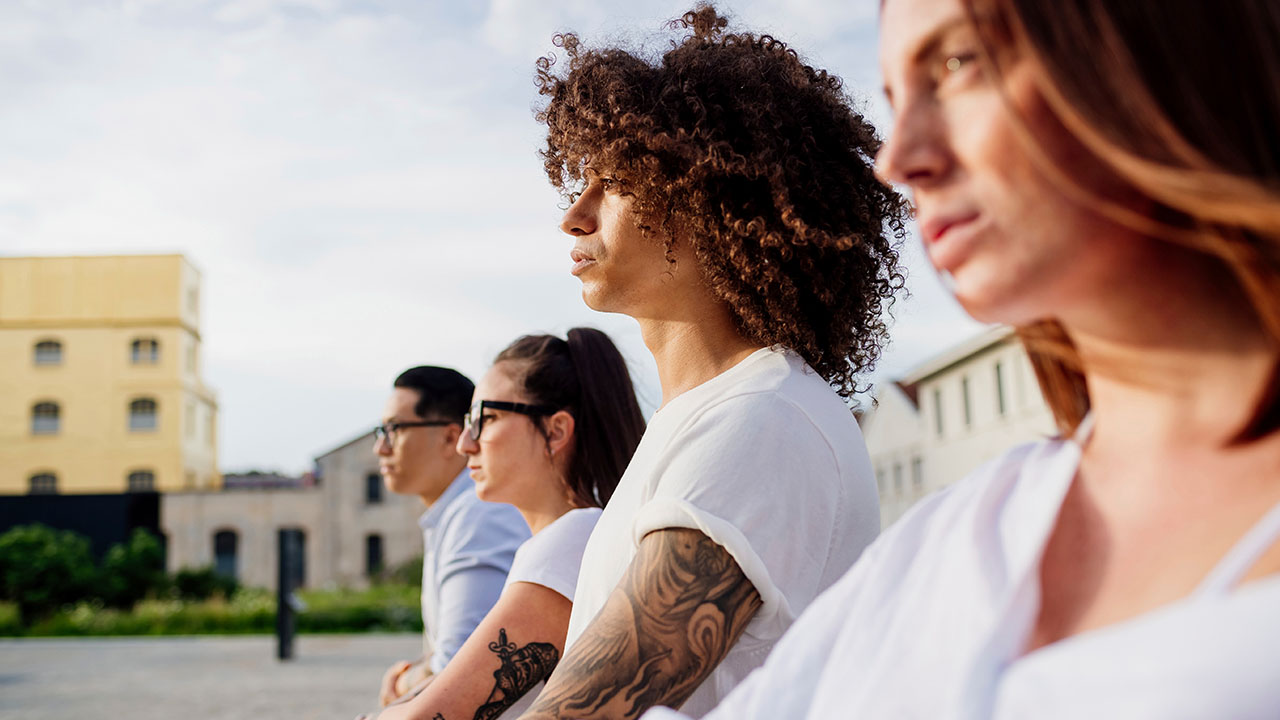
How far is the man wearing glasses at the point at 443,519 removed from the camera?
4008 mm

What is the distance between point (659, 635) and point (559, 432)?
196 centimetres

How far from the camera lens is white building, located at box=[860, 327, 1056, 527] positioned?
1177 inches

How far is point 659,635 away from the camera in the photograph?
65.5 inches

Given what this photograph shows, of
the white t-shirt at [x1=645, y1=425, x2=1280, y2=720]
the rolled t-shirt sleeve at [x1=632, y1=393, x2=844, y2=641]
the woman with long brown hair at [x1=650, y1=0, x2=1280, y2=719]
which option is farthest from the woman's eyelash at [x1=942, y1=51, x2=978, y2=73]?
the rolled t-shirt sleeve at [x1=632, y1=393, x2=844, y2=641]

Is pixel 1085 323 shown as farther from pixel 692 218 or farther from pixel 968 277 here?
pixel 692 218

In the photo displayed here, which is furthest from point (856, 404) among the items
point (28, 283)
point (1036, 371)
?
point (28, 283)

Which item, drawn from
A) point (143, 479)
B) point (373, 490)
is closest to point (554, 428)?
point (373, 490)

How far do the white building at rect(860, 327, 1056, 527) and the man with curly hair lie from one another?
82.8ft

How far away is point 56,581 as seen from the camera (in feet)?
105

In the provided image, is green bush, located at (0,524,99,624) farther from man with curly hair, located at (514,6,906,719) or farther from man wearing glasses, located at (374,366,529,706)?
man with curly hair, located at (514,6,906,719)

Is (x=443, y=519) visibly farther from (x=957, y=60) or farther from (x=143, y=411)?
(x=143, y=411)

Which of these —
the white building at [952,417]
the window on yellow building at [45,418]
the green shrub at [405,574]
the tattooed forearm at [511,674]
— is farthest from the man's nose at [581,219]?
the window on yellow building at [45,418]

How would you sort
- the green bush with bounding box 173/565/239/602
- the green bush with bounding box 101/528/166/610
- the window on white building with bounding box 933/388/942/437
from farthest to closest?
the window on white building with bounding box 933/388/942/437, the green bush with bounding box 173/565/239/602, the green bush with bounding box 101/528/166/610

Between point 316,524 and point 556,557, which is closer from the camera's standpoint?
point 556,557
